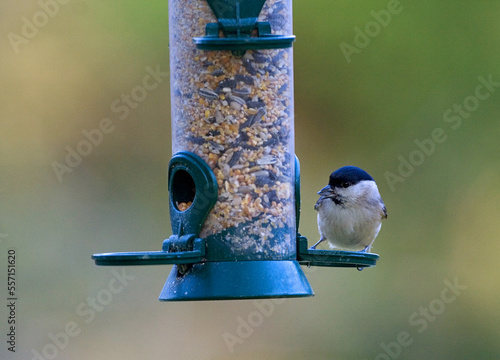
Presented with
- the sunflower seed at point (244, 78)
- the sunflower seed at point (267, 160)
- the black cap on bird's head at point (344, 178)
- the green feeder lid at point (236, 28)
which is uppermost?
the green feeder lid at point (236, 28)

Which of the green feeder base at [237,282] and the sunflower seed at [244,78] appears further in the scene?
the sunflower seed at [244,78]

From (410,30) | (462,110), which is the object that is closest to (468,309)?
(462,110)

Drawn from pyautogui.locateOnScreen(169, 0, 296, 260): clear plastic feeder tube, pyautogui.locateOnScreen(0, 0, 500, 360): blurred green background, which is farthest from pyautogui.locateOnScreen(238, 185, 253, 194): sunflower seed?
pyautogui.locateOnScreen(0, 0, 500, 360): blurred green background

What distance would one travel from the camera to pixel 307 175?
11.4 metres

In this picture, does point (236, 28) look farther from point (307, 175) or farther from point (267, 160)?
point (307, 175)

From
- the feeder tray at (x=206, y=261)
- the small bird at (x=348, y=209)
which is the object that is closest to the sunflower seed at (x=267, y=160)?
the feeder tray at (x=206, y=261)

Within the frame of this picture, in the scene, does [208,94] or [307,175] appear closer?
[208,94]

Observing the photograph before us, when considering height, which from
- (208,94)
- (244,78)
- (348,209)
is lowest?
(348,209)

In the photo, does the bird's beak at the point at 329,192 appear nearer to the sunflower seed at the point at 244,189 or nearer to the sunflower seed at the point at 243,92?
the sunflower seed at the point at 244,189

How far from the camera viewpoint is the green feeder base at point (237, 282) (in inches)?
226

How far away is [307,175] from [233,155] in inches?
214

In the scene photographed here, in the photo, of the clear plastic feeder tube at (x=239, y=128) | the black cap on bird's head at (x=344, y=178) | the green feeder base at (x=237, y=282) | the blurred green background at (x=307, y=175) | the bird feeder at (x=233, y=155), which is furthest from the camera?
the blurred green background at (x=307, y=175)

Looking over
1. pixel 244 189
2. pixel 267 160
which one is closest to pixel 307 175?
pixel 267 160

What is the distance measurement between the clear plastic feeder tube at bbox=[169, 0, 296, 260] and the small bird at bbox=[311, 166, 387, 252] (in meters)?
1.96
